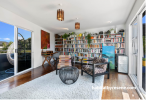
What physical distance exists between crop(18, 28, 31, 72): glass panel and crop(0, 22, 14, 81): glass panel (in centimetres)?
40

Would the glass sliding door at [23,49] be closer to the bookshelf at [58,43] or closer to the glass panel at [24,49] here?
the glass panel at [24,49]

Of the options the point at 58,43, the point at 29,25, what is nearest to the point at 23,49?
the point at 29,25

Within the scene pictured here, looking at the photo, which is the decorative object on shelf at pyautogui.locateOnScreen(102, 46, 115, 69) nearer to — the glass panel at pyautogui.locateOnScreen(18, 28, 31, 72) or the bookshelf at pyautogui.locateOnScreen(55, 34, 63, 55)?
the bookshelf at pyautogui.locateOnScreen(55, 34, 63, 55)

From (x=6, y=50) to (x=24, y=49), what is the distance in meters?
0.95

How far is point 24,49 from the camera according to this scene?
13.0 ft

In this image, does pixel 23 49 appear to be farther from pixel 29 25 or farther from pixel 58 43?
pixel 58 43

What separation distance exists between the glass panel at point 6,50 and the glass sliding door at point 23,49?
1.14 feet

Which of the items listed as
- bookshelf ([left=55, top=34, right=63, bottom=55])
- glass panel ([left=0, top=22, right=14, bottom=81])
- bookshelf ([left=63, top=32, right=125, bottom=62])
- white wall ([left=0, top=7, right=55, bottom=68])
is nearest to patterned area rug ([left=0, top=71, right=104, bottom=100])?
glass panel ([left=0, top=22, right=14, bottom=81])

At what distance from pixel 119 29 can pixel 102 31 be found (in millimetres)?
998

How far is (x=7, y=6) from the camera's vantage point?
8.86ft

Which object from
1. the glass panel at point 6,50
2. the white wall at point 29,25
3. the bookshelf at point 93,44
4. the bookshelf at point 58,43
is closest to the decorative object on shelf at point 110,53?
the bookshelf at point 93,44

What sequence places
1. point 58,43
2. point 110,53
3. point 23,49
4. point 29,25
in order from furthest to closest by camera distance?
point 58,43 → point 110,53 → point 29,25 → point 23,49

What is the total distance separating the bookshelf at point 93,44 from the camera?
4.64 m

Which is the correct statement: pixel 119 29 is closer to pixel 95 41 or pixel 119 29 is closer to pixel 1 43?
pixel 95 41
